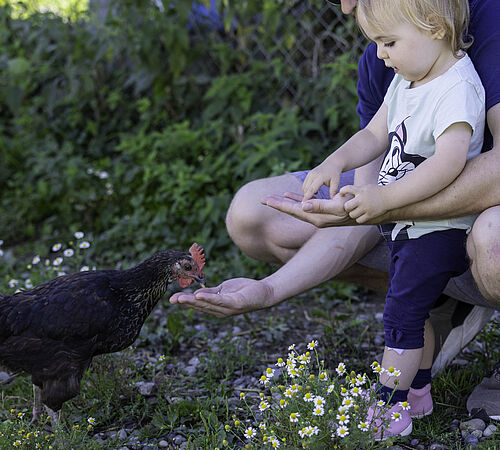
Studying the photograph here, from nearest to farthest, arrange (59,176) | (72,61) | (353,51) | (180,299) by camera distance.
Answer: (180,299)
(353,51)
(59,176)
(72,61)

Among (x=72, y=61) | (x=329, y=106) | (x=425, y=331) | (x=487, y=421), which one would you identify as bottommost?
(x=487, y=421)

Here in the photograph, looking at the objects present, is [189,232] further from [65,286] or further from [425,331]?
[425,331]

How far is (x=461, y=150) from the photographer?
6.49 feet

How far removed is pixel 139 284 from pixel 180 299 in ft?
1.61

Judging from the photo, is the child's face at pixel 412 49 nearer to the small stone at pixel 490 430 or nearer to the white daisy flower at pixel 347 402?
the white daisy flower at pixel 347 402

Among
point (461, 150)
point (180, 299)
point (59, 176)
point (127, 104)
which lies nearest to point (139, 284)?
point (180, 299)

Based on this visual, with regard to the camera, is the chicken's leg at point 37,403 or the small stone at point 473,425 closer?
the small stone at point 473,425

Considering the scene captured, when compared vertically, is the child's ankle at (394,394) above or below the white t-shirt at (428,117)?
below

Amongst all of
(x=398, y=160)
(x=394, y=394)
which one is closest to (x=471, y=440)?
(x=394, y=394)

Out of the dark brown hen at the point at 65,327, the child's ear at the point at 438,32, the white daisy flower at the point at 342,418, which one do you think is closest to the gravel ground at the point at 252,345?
the dark brown hen at the point at 65,327

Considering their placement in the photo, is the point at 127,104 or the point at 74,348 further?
the point at 127,104

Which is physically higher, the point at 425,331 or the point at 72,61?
the point at 72,61

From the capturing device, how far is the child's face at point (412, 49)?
199cm

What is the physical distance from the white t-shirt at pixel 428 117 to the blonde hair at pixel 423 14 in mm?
116
